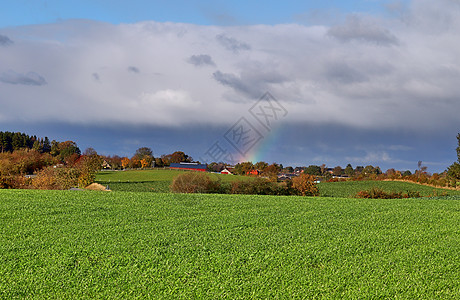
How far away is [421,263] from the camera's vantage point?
6.59 metres

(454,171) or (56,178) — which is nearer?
(56,178)

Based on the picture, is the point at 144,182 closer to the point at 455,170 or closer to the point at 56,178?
the point at 56,178

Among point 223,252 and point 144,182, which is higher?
point 144,182

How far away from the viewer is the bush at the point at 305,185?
2403 cm

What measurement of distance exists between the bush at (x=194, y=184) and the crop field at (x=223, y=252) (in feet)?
33.5

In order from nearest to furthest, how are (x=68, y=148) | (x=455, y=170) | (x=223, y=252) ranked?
(x=223, y=252)
(x=455, y=170)
(x=68, y=148)

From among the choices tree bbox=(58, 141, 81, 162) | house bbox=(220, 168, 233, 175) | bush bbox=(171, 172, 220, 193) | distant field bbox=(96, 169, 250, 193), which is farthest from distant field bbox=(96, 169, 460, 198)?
tree bbox=(58, 141, 81, 162)

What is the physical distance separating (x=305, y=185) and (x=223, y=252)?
18.0m

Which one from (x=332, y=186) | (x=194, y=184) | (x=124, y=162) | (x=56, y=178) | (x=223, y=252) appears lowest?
(x=223, y=252)

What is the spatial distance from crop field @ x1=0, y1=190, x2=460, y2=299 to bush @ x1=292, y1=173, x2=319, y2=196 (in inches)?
511

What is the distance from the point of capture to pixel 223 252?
6.73 metres

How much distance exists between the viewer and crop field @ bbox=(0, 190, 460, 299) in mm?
5414

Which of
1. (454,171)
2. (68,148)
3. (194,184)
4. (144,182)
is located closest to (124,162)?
(68,148)

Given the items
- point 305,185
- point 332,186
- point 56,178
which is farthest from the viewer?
point 332,186
